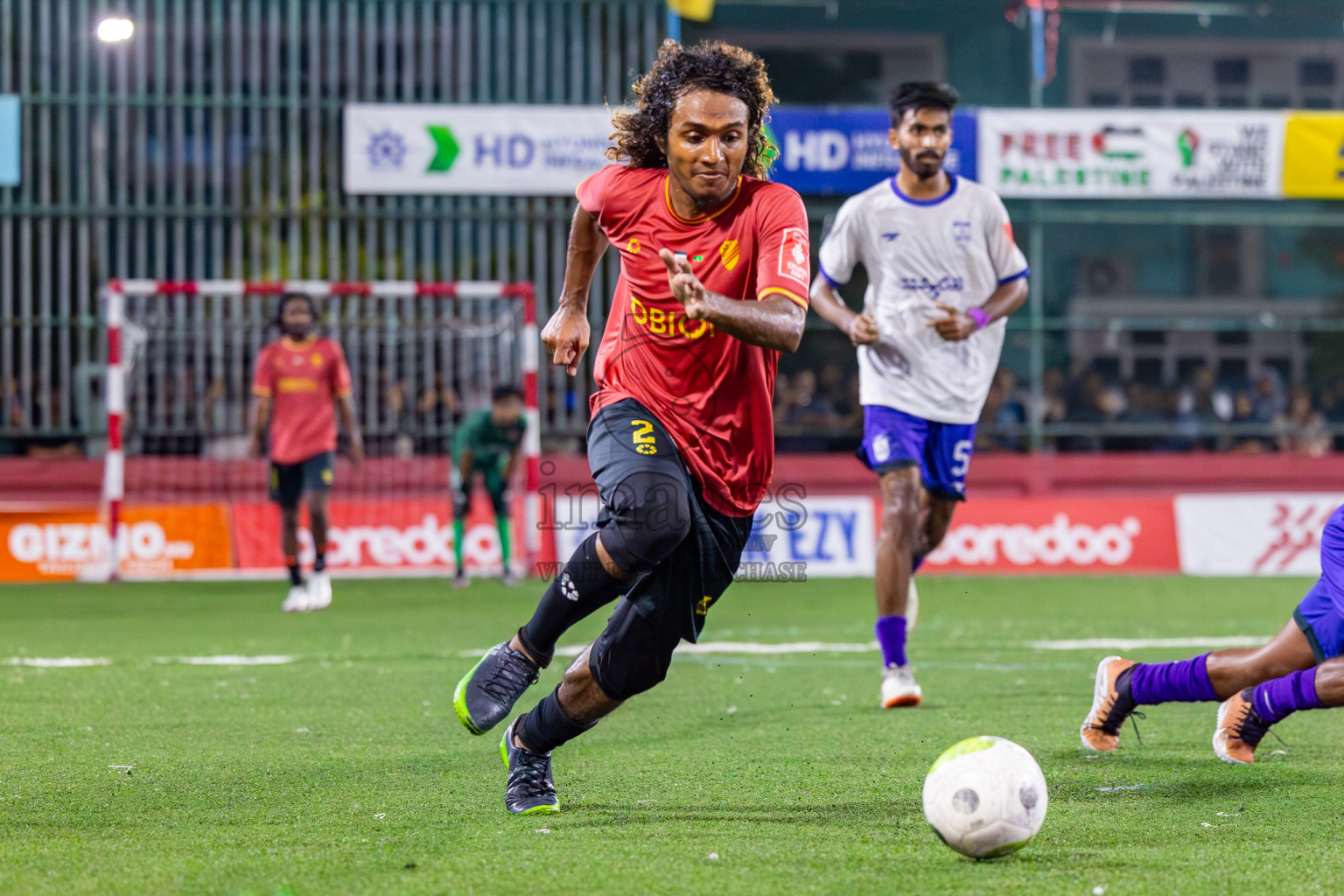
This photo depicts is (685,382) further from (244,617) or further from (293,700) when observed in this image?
(244,617)

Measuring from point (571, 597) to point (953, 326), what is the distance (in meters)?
3.20

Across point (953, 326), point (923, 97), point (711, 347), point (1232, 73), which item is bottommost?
point (711, 347)

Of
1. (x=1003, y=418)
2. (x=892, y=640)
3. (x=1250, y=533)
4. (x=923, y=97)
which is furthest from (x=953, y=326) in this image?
(x=1003, y=418)

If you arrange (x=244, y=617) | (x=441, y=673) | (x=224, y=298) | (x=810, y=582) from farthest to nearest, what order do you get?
(x=224, y=298)
(x=810, y=582)
(x=244, y=617)
(x=441, y=673)

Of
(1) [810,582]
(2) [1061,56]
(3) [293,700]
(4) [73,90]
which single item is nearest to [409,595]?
(1) [810,582]

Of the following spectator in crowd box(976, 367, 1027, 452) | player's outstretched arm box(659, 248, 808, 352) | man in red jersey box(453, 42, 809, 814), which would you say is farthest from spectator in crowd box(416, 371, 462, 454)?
player's outstretched arm box(659, 248, 808, 352)

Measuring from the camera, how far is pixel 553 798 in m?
3.91

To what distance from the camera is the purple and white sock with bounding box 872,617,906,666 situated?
608cm

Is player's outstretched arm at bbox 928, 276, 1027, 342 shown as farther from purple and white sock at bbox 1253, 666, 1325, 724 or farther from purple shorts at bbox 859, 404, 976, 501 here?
purple and white sock at bbox 1253, 666, 1325, 724

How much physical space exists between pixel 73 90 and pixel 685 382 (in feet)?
47.3

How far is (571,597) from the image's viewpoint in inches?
151

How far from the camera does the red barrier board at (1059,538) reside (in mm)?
14203

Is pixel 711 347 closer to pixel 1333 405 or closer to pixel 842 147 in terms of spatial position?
pixel 842 147

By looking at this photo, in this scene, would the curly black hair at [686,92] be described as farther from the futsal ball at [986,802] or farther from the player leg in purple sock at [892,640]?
the player leg in purple sock at [892,640]
